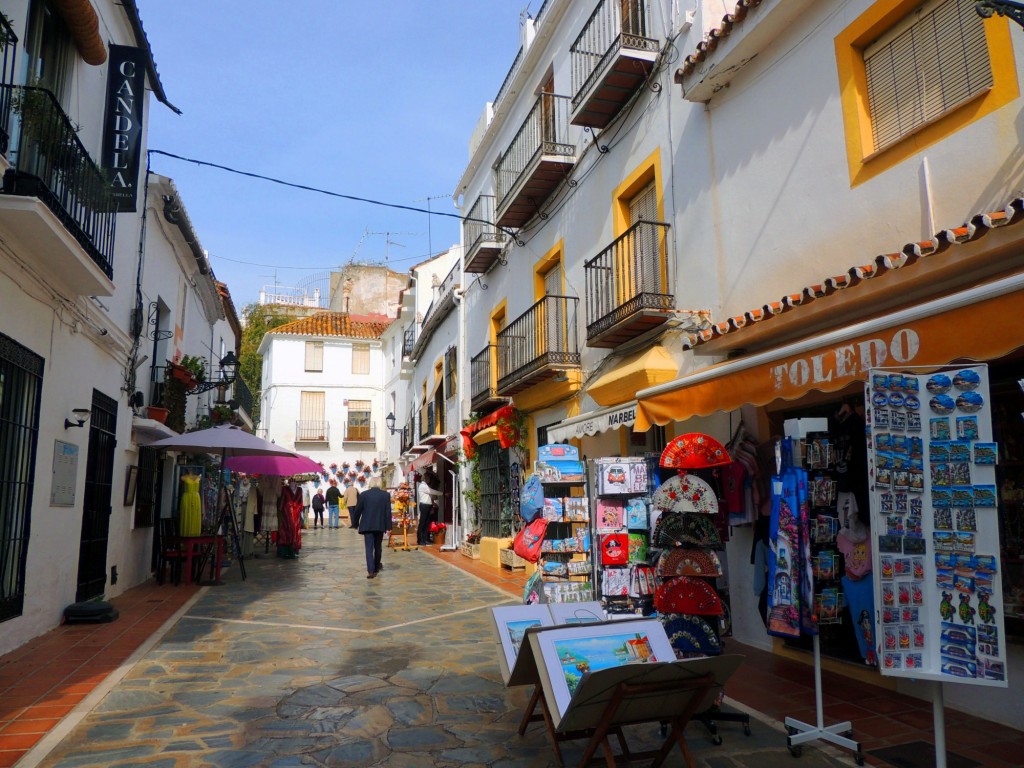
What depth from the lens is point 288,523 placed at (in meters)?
16.6

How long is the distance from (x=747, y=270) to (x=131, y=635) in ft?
24.6

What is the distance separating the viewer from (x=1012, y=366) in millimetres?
4953

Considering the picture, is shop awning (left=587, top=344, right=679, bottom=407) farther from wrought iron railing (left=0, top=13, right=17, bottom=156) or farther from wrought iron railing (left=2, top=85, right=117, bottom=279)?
wrought iron railing (left=0, top=13, right=17, bottom=156)

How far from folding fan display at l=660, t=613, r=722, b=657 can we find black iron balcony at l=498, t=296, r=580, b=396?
642cm

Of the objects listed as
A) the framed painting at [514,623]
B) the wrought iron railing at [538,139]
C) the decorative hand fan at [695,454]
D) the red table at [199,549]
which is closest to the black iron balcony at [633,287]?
the wrought iron railing at [538,139]

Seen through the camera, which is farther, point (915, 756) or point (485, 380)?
point (485, 380)

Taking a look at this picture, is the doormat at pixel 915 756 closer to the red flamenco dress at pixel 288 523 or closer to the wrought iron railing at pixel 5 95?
the wrought iron railing at pixel 5 95

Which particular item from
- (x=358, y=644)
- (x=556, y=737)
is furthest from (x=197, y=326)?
(x=556, y=737)

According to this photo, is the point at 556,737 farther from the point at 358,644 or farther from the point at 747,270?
the point at 747,270

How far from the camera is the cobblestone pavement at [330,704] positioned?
14.4 ft

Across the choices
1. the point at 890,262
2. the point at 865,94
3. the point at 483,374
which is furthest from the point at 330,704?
the point at 483,374

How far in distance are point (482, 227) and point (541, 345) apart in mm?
5368

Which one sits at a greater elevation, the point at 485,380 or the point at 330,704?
the point at 485,380

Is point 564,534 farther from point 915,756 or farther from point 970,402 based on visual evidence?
point 970,402
